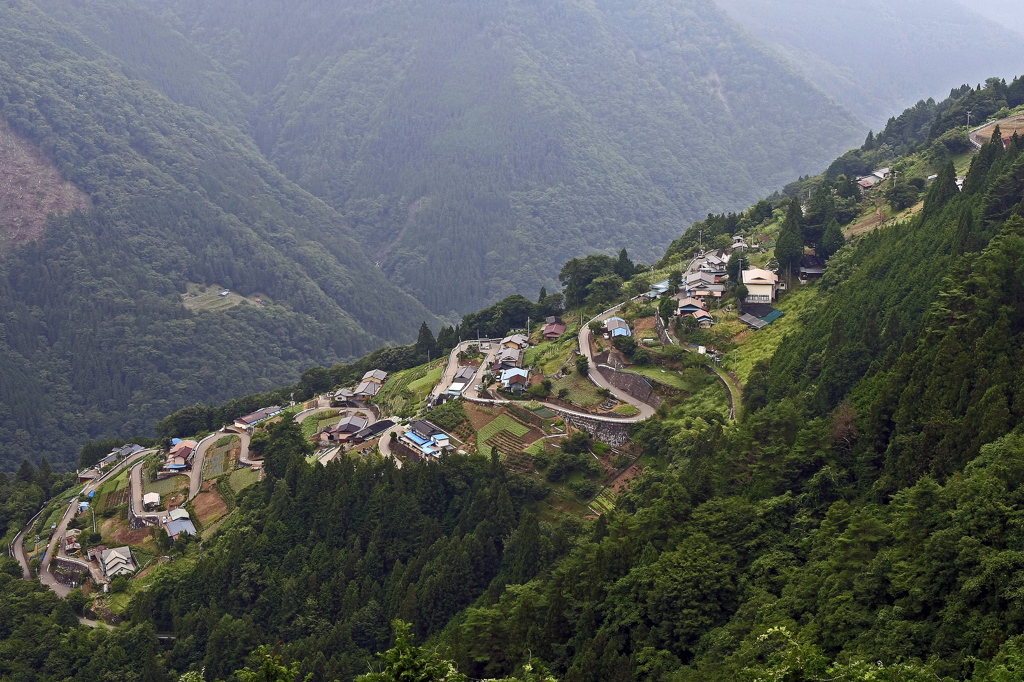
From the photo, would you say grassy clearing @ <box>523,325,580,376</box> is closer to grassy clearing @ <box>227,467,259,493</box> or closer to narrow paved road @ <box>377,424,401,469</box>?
narrow paved road @ <box>377,424,401,469</box>

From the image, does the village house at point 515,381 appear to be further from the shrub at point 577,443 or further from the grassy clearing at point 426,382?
the grassy clearing at point 426,382

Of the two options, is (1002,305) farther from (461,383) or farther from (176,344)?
(176,344)

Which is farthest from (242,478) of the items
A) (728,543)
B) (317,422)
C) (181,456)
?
(728,543)

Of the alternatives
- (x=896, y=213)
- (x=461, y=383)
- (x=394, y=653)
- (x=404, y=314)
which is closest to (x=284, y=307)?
(x=404, y=314)

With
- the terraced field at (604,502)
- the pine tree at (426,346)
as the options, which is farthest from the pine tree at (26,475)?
the terraced field at (604,502)

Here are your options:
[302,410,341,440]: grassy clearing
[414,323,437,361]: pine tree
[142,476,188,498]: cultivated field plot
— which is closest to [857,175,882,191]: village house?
[414,323,437,361]: pine tree

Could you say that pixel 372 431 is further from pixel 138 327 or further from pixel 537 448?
pixel 138 327
